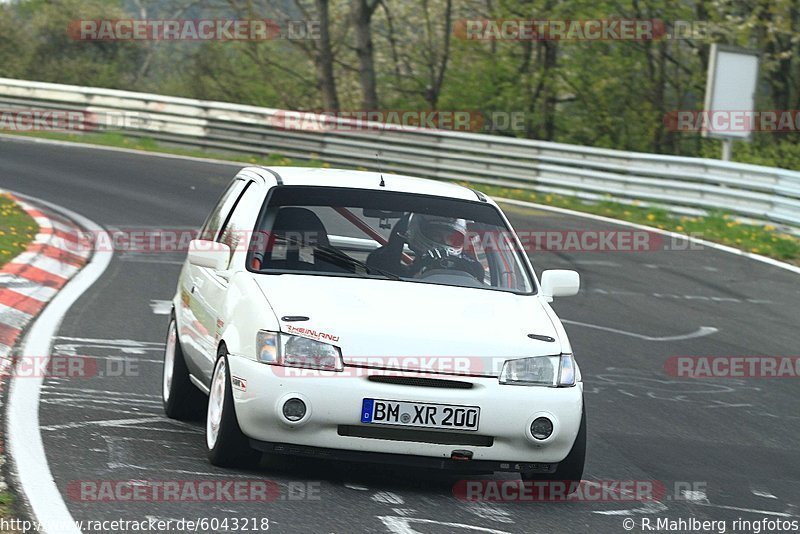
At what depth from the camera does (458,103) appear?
3372 cm

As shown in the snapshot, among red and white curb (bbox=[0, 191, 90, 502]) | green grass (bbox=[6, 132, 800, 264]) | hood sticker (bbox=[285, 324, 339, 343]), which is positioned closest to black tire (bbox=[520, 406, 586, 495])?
hood sticker (bbox=[285, 324, 339, 343])

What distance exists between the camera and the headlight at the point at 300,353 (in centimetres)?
608

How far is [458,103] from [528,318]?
27403 mm

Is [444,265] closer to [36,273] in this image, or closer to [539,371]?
[539,371]

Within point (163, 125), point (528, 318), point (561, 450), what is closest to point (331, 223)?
point (528, 318)

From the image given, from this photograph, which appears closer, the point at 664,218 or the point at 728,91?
the point at 664,218

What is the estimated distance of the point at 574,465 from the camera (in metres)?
6.47

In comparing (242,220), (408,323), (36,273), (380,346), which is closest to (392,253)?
(242,220)

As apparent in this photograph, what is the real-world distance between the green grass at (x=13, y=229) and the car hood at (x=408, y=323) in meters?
7.01

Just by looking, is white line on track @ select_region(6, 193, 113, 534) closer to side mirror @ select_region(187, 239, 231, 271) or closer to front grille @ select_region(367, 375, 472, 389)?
side mirror @ select_region(187, 239, 231, 271)

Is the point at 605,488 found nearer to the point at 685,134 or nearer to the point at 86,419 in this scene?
the point at 86,419

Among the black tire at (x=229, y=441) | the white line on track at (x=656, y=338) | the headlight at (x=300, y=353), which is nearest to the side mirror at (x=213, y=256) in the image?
the black tire at (x=229, y=441)

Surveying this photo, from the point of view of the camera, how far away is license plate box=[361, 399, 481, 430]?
6023mm

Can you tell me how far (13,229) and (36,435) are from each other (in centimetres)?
861
